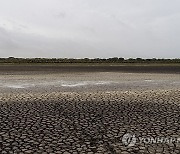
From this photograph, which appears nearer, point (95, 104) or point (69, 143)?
point (69, 143)

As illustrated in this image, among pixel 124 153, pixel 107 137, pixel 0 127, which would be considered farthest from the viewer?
pixel 0 127

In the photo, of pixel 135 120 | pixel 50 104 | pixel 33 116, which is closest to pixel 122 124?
pixel 135 120

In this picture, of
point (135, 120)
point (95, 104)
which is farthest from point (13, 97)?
point (135, 120)

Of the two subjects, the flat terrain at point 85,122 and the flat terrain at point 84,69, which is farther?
the flat terrain at point 84,69

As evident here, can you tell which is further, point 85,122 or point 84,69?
point 84,69

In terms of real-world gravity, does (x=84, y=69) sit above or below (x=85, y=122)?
above

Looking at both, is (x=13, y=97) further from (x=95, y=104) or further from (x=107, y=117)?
(x=107, y=117)

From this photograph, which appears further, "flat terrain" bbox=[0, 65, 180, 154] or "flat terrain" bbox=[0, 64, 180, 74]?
A: "flat terrain" bbox=[0, 64, 180, 74]

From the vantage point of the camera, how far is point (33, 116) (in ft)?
32.6

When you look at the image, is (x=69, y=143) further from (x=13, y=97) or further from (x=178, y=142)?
(x=13, y=97)

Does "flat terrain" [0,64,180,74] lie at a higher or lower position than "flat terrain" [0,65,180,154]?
higher

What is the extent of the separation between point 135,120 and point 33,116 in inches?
123

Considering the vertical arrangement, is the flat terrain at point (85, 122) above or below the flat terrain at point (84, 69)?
below

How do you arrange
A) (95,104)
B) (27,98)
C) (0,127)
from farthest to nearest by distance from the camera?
(27,98)
(95,104)
(0,127)
